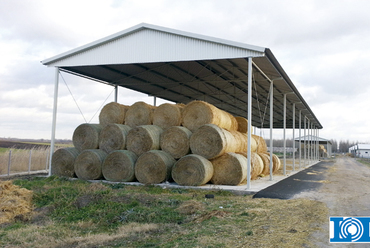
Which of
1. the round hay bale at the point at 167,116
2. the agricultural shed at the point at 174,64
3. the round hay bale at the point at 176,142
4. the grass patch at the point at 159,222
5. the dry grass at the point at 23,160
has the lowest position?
the grass patch at the point at 159,222

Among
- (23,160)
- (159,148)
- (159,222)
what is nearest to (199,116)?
(159,148)

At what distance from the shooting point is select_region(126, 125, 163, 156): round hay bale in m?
12.9

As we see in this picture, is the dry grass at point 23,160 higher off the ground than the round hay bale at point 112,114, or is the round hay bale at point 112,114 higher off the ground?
the round hay bale at point 112,114

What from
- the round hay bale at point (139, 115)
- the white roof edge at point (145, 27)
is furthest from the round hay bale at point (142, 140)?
the white roof edge at point (145, 27)

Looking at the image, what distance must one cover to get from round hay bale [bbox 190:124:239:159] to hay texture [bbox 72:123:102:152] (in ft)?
13.6

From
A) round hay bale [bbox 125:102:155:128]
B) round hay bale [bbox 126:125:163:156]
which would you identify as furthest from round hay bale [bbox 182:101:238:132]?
round hay bale [bbox 125:102:155:128]

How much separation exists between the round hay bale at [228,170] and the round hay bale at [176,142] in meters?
1.16

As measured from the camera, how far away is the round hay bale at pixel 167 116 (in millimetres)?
13805

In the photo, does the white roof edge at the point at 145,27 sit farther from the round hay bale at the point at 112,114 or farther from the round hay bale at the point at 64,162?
the round hay bale at the point at 64,162

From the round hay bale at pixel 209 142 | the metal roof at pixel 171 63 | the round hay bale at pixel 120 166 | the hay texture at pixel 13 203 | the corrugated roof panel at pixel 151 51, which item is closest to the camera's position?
the hay texture at pixel 13 203

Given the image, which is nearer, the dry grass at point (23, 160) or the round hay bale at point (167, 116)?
the round hay bale at point (167, 116)

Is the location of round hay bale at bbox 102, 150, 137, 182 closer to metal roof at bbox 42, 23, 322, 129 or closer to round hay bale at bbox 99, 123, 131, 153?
round hay bale at bbox 99, 123, 131, 153

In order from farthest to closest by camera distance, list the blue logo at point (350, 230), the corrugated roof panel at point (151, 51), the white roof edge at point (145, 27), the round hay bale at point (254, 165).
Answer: the round hay bale at point (254, 165), the corrugated roof panel at point (151, 51), the white roof edge at point (145, 27), the blue logo at point (350, 230)

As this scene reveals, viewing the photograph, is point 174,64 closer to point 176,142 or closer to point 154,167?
point 176,142
